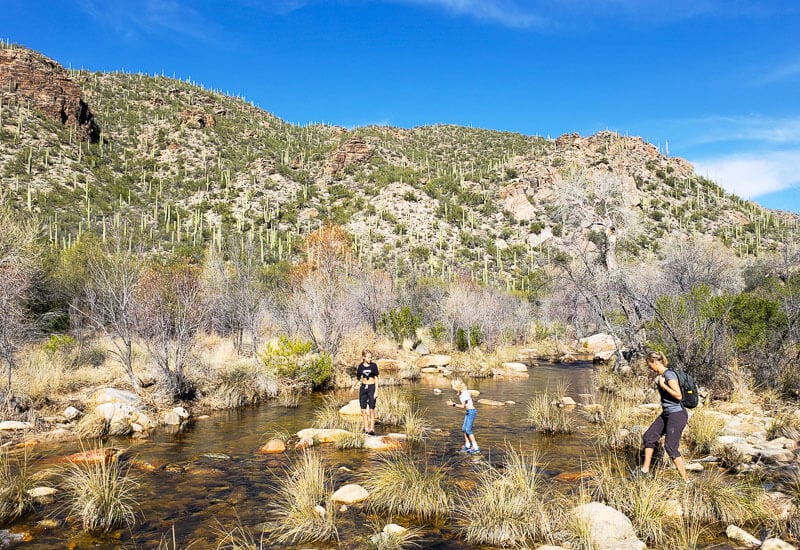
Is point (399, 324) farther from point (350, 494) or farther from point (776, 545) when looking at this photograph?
point (776, 545)

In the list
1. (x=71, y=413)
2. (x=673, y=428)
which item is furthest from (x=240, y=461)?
(x=673, y=428)

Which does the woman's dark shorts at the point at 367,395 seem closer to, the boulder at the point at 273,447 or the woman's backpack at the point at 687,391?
the boulder at the point at 273,447

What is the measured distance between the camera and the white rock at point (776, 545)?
196 inches

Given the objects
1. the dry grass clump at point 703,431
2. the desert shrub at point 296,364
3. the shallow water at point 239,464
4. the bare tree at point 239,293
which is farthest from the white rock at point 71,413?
the dry grass clump at point 703,431

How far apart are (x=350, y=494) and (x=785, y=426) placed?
27.8 ft

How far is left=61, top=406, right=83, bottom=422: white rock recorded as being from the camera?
1178 cm

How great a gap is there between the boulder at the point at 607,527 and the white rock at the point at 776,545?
4.03 feet

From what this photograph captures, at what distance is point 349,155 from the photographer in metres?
63.5

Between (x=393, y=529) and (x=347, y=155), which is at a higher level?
(x=347, y=155)

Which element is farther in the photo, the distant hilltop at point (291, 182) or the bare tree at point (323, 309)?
the distant hilltop at point (291, 182)

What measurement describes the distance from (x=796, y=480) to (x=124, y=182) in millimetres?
56670

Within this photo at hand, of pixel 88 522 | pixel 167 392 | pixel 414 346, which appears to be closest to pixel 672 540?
pixel 88 522

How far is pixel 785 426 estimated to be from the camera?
9242 millimetres

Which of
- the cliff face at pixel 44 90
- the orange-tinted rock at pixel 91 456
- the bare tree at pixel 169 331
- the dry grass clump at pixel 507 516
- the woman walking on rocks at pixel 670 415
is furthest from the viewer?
the cliff face at pixel 44 90
